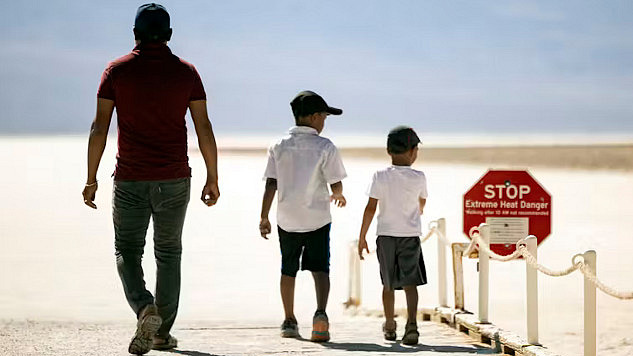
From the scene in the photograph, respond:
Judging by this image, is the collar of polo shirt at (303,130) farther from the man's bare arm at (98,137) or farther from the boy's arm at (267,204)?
the man's bare arm at (98,137)

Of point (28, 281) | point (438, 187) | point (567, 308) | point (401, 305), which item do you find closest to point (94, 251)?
point (28, 281)

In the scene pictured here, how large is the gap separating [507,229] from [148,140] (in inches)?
127

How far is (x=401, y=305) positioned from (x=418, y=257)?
6.22 meters

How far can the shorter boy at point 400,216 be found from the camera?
698 centimetres

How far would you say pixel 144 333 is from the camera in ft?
18.4

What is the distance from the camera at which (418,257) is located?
7.04 m

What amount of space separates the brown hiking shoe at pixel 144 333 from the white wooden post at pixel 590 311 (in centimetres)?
235

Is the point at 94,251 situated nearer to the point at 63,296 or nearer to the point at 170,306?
the point at 63,296

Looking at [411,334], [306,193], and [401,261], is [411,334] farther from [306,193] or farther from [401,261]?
[306,193]

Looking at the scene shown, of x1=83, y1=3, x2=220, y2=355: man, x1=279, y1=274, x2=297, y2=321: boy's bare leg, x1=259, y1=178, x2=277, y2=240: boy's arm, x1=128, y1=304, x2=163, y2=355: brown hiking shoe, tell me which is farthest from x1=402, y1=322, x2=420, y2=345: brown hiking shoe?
x1=128, y1=304, x2=163, y2=355: brown hiking shoe

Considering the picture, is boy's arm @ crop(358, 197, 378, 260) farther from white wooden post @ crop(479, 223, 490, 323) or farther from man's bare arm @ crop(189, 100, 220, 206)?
man's bare arm @ crop(189, 100, 220, 206)

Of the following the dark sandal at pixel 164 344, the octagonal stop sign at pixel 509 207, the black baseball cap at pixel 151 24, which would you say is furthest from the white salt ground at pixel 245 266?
the black baseball cap at pixel 151 24

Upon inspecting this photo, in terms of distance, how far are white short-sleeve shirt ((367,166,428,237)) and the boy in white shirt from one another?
0.26 m

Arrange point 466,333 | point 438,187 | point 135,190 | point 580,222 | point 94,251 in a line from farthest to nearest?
point 438,187 → point 580,222 → point 94,251 → point 466,333 → point 135,190
